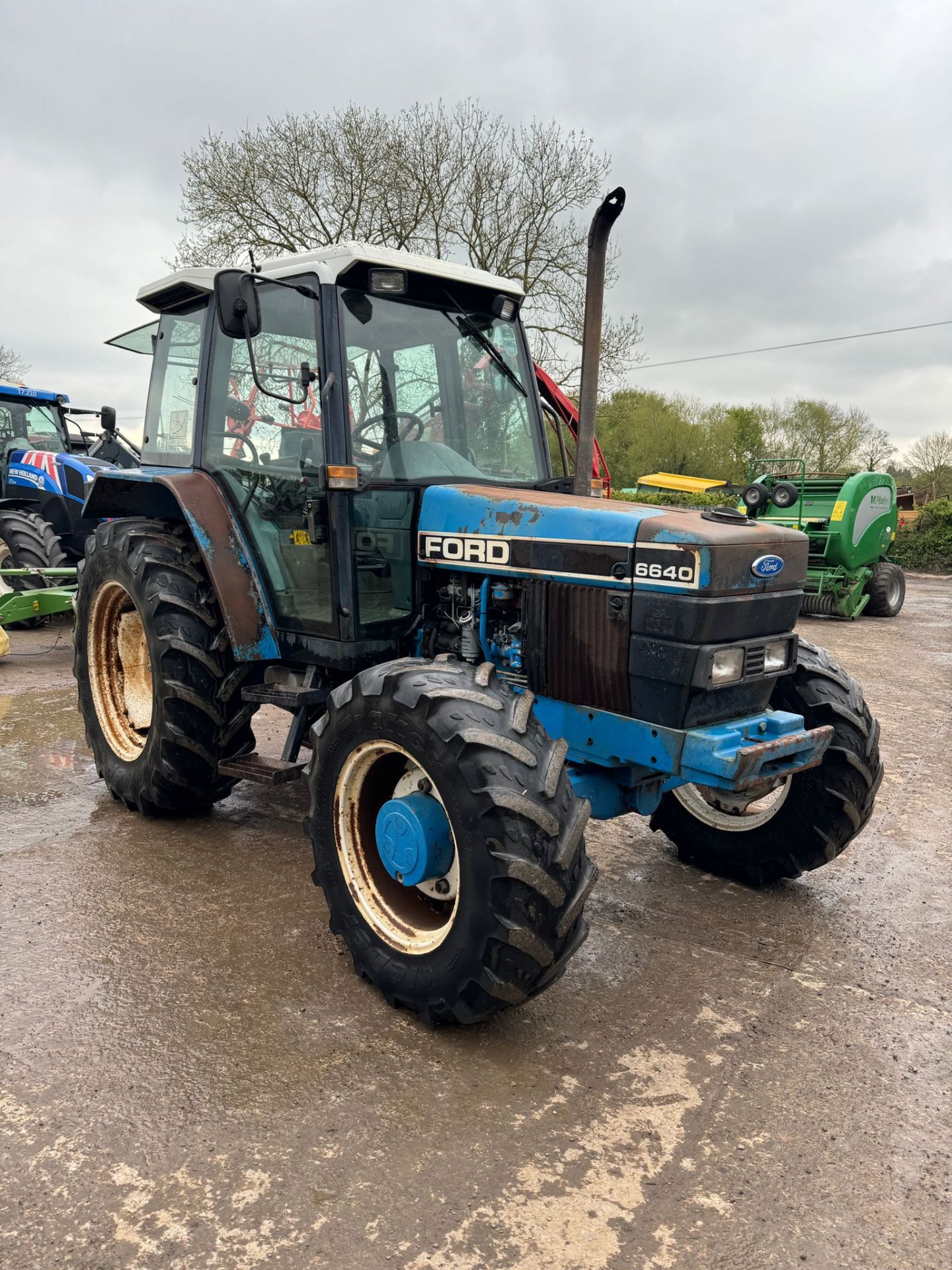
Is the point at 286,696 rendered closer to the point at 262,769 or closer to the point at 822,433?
the point at 262,769

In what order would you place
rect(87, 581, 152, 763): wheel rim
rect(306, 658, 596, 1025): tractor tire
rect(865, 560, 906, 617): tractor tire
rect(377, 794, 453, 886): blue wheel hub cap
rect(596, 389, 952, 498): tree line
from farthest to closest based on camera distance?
rect(596, 389, 952, 498): tree line < rect(865, 560, 906, 617): tractor tire < rect(87, 581, 152, 763): wheel rim < rect(377, 794, 453, 886): blue wheel hub cap < rect(306, 658, 596, 1025): tractor tire

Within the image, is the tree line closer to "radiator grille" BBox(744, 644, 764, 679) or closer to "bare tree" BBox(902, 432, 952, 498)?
"bare tree" BBox(902, 432, 952, 498)

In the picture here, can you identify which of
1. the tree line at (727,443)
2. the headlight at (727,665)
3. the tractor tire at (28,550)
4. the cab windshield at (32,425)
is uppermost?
the tree line at (727,443)

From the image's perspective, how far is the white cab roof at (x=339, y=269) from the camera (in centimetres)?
348

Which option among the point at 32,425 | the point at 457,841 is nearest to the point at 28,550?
the point at 32,425

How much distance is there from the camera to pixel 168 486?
4.01 metres

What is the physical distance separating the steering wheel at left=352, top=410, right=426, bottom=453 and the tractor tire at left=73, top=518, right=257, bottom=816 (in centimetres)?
111

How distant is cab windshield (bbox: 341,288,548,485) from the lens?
140 inches

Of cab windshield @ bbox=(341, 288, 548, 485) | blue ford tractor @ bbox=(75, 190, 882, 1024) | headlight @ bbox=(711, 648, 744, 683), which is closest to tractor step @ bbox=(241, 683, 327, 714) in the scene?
blue ford tractor @ bbox=(75, 190, 882, 1024)

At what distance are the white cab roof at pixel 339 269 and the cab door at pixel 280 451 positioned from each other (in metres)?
0.07

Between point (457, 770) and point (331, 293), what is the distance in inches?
78.7

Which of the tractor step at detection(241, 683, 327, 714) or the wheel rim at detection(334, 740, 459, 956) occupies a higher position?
the tractor step at detection(241, 683, 327, 714)

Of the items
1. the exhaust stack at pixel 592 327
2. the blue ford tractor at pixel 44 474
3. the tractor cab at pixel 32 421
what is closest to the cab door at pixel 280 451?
the exhaust stack at pixel 592 327

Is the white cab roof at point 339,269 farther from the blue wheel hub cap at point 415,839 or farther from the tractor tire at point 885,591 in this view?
the tractor tire at point 885,591
